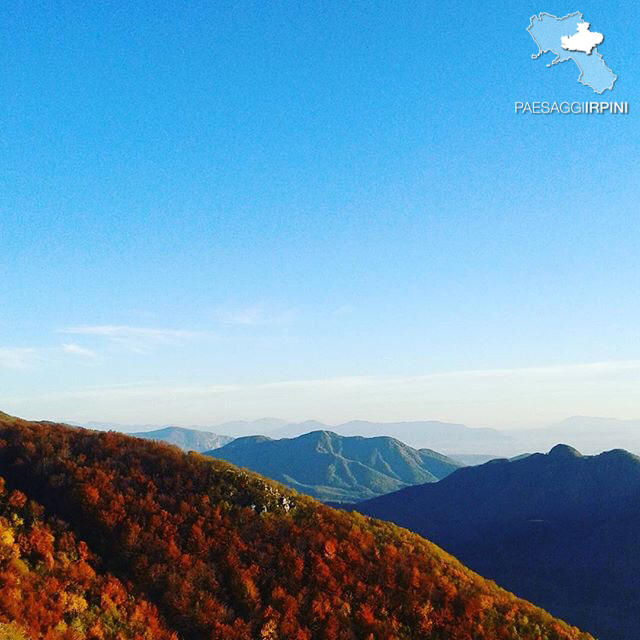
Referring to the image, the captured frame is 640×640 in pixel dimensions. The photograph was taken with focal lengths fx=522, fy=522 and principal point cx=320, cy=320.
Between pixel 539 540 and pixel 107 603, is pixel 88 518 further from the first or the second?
pixel 539 540

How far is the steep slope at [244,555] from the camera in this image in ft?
70.0

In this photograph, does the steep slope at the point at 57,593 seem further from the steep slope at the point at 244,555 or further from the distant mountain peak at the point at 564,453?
the distant mountain peak at the point at 564,453

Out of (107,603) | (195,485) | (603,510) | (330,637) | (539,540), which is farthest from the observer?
(603,510)

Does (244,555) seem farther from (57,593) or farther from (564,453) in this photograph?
(564,453)

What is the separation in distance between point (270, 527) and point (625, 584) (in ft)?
294

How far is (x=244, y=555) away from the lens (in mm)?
24219

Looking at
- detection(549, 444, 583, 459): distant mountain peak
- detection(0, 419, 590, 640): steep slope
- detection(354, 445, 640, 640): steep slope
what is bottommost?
detection(354, 445, 640, 640): steep slope

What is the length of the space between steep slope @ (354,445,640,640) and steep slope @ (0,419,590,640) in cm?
6266

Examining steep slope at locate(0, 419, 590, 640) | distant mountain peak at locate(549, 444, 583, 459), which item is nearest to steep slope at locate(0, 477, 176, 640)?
steep slope at locate(0, 419, 590, 640)

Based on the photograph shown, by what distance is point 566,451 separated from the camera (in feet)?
595

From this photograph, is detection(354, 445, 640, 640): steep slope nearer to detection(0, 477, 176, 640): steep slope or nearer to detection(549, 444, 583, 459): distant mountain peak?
detection(549, 444, 583, 459): distant mountain peak

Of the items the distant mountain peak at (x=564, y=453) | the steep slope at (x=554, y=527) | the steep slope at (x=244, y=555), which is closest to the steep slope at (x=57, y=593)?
the steep slope at (x=244, y=555)

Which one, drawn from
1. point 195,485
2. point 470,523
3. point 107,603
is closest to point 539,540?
point 470,523

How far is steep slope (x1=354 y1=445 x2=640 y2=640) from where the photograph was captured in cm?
8575
